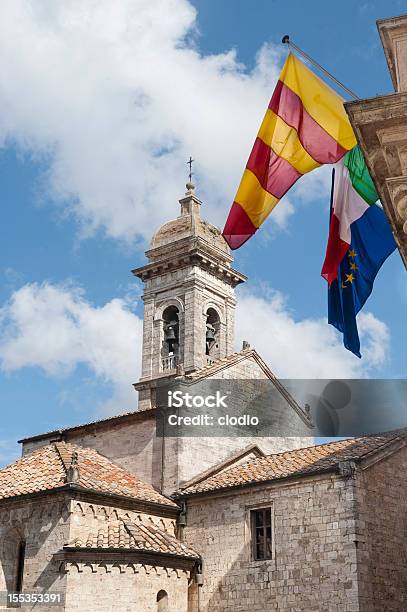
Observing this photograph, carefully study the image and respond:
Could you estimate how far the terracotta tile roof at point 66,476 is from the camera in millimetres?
19734

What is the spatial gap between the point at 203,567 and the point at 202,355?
11.1m

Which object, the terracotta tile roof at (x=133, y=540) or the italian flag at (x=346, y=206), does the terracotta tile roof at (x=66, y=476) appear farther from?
the italian flag at (x=346, y=206)

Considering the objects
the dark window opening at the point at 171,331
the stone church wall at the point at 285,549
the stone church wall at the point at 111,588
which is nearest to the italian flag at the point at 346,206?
the stone church wall at the point at 285,549

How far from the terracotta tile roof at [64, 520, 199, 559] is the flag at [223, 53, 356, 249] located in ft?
31.5

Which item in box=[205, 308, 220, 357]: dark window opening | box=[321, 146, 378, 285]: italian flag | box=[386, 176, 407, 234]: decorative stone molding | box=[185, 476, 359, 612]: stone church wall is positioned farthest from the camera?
box=[205, 308, 220, 357]: dark window opening

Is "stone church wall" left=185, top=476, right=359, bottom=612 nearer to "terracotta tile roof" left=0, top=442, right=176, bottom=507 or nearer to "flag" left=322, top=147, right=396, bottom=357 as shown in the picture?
"terracotta tile roof" left=0, top=442, right=176, bottom=507

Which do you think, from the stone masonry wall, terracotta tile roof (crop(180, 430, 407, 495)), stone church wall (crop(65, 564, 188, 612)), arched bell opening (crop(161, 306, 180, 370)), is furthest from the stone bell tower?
stone church wall (crop(65, 564, 188, 612))

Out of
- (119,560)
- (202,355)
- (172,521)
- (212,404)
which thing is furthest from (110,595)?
(202,355)

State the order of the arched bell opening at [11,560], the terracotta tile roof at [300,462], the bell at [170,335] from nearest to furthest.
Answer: the terracotta tile roof at [300,462], the arched bell opening at [11,560], the bell at [170,335]

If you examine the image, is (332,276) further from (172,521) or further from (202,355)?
(202,355)

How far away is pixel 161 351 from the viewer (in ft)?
102

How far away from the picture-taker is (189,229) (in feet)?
108

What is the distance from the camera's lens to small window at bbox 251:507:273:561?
19484mm

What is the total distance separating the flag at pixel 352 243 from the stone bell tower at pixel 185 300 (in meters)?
18.0
